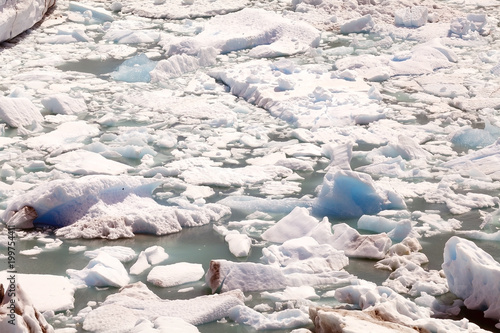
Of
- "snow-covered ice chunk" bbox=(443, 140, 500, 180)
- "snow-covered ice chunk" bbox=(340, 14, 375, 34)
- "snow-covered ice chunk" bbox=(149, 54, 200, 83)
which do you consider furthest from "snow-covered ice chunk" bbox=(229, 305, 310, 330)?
"snow-covered ice chunk" bbox=(340, 14, 375, 34)

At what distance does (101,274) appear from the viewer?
3699mm

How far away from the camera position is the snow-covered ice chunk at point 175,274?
374 cm

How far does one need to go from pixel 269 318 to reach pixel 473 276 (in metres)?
0.87

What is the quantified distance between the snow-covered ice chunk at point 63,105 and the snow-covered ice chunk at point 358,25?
3277 millimetres

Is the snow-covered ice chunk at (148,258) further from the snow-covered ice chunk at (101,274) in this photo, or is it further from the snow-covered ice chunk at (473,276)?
the snow-covered ice chunk at (473,276)

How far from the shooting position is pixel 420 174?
5.01 meters

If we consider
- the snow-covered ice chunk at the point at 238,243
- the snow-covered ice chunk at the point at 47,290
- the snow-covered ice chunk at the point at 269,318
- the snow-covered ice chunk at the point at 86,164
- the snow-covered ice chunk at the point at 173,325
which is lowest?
the snow-covered ice chunk at the point at 86,164

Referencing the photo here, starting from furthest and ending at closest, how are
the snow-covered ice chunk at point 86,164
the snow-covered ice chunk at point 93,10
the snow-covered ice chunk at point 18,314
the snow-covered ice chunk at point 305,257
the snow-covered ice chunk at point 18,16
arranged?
the snow-covered ice chunk at point 93,10 → the snow-covered ice chunk at point 18,16 → the snow-covered ice chunk at point 86,164 → the snow-covered ice chunk at point 305,257 → the snow-covered ice chunk at point 18,314

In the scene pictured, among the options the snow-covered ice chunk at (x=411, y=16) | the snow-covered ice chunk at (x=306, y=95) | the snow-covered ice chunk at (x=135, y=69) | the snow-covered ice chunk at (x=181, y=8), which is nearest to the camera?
the snow-covered ice chunk at (x=306, y=95)

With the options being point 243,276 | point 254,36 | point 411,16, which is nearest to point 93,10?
point 254,36

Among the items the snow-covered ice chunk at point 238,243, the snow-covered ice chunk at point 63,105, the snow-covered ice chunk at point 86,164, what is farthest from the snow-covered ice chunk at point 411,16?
the snow-covered ice chunk at point 238,243

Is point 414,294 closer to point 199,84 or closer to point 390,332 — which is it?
point 390,332

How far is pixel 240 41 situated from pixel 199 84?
1205 mm

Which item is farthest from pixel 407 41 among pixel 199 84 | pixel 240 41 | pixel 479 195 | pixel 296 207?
pixel 296 207
